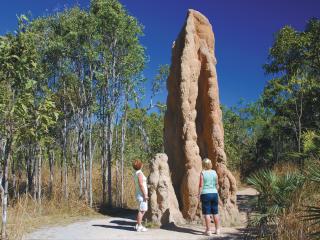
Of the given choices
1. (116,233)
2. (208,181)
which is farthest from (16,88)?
(208,181)

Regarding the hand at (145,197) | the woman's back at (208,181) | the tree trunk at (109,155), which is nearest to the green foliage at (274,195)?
A: the woman's back at (208,181)

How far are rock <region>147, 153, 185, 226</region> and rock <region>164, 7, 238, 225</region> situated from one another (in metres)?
0.45

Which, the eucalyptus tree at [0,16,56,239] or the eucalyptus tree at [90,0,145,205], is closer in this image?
the eucalyptus tree at [0,16,56,239]

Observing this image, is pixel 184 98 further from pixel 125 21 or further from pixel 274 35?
pixel 274 35

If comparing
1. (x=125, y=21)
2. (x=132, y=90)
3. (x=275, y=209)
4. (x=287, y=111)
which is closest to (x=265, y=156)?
(x=287, y=111)

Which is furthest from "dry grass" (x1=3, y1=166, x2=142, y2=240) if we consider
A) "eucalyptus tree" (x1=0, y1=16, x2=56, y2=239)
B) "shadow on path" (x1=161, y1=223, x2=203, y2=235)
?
"shadow on path" (x1=161, y1=223, x2=203, y2=235)

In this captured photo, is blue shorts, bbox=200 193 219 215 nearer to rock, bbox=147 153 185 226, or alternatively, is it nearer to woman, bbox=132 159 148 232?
woman, bbox=132 159 148 232

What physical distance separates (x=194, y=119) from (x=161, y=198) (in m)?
2.76

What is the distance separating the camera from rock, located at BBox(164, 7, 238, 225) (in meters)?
13.2

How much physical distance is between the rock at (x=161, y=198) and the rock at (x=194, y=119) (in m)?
0.45

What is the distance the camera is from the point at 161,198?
494 inches

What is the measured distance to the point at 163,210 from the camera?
12.5m

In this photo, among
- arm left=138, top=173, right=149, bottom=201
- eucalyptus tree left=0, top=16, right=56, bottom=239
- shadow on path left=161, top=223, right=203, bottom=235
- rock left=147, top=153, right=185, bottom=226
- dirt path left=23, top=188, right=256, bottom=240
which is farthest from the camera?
rock left=147, top=153, right=185, bottom=226

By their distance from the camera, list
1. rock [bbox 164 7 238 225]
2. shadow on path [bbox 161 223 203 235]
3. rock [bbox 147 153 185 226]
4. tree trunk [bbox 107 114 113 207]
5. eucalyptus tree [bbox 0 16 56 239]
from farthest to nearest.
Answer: tree trunk [bbox 107 114 113 207] < rock [bbox 164 7 238 225] < rock [bbox 147 153 185 226] < shadow on path [bbox 161 223 203 235] < eucalyptus tree [bbox 0 16 56 239]
